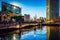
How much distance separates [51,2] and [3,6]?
778 cm

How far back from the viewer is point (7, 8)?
31.5 feet

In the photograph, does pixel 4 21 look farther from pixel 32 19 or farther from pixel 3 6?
pixel 32 19

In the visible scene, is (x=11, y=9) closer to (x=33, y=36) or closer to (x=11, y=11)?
(x=11, y=11)

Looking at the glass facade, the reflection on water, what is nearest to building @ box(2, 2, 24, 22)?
the glass facade

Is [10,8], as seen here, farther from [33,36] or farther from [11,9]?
[33,36]

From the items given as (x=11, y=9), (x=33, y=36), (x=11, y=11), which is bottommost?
(x=33, y=36)

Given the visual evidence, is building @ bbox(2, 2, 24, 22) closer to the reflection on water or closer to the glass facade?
the glass facade

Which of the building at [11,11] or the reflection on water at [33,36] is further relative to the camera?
the building at [11,11]

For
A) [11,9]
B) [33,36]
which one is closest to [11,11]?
[11,9]

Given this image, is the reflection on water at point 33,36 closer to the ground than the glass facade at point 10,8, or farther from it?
closer to the ground

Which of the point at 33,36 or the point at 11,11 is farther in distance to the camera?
the point at 11,11

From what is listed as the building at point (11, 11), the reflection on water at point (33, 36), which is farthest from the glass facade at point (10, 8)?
the reflection on water at point (33, 36)

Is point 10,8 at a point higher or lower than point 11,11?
higher

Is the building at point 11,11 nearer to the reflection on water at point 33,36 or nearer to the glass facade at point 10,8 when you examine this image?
the glass facade at point 10,8
